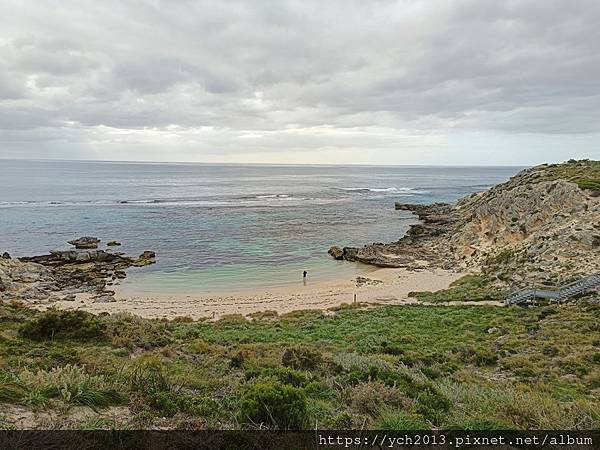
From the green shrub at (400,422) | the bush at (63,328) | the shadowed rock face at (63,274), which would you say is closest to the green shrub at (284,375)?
the green shrub at (400,422)

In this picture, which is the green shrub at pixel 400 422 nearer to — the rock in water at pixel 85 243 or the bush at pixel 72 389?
the bush at pixel 72 389

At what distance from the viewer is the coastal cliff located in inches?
1091

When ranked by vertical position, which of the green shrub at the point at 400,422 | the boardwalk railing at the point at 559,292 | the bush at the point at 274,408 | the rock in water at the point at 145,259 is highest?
the bush at the point at 274,408

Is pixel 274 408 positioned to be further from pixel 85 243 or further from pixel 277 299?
pixel 85 243

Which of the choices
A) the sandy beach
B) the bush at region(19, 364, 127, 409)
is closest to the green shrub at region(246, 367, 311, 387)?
the bush at region(19, 364, 127, 409)

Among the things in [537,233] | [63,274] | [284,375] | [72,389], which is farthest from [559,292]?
[63,274]

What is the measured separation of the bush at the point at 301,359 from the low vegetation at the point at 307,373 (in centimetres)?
6

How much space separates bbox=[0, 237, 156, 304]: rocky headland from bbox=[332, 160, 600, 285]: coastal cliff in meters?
22.3

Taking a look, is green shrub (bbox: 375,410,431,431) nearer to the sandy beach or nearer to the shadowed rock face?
the sandy beach

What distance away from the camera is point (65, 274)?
114 feet

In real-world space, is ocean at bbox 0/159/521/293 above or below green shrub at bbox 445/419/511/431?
below

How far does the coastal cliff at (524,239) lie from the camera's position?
27.7m

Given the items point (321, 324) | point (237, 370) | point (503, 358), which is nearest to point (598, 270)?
point (503, 358)

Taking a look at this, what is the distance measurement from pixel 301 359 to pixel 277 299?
1799 centimetres
